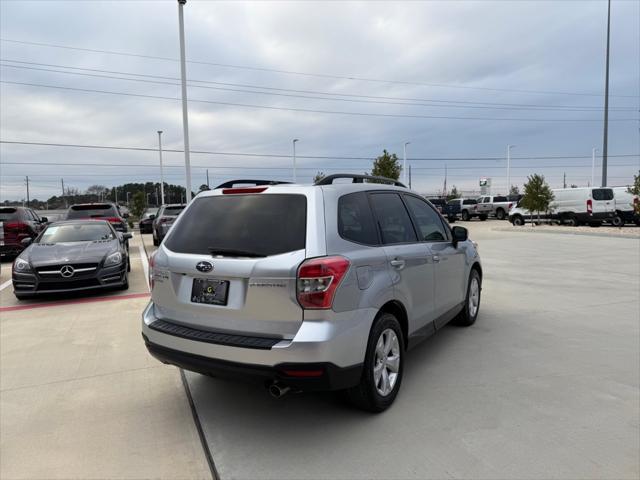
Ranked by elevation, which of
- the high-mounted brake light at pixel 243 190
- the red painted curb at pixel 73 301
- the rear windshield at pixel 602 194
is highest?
the rear windshield at pixel 602 194

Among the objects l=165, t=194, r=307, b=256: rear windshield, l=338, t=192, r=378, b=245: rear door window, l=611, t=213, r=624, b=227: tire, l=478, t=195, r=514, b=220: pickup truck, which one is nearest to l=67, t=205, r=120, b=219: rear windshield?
l=165, t=194, r=307, b=256: rear windshield

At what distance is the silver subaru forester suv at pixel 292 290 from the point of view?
280cm

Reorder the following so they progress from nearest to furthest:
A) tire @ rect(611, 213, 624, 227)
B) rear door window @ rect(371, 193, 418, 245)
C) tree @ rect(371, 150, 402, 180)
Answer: rear door window @ rect(371, 193, 418, 245)
tire @ rect(611, 213, 624, 227)
tree @ rect(371, 150, 402, 180)

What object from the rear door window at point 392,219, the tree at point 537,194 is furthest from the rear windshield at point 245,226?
the tree at point 537,194

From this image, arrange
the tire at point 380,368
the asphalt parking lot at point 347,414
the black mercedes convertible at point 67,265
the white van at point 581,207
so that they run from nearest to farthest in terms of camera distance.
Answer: the asphalt parking lot at point 347,414 → the tire at point 380,368 → the black mercedes convertible at point 67,265 → the white van at point 581,207

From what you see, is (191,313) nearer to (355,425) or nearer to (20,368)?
(355,425)

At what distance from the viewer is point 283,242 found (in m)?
2.97

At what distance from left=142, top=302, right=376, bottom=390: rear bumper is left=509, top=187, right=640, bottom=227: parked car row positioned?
2456 centimetres

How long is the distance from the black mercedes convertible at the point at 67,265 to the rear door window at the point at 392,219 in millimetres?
5486

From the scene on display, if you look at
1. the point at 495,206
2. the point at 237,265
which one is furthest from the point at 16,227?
the point at 495,206

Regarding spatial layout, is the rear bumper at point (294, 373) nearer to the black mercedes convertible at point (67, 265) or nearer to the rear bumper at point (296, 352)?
the rear bumper at point (296, 352)

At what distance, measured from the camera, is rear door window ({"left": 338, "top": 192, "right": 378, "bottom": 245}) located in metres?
3.20

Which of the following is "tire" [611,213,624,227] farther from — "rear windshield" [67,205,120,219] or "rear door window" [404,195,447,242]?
"rear windshield" [67,205,120,219]

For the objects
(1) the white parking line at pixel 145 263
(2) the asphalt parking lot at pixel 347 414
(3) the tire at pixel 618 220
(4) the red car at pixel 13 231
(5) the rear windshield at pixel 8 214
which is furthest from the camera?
(3) the tire at pixel 618 220
